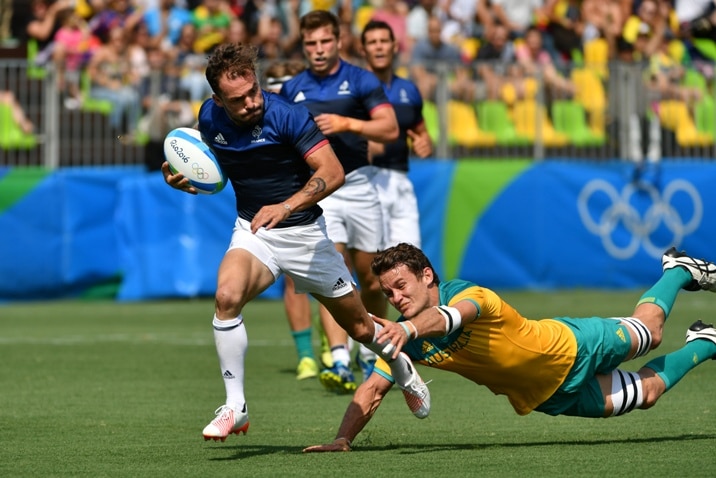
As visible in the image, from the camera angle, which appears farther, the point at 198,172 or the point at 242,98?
the point at 198,172

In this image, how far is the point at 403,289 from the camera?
679 cm

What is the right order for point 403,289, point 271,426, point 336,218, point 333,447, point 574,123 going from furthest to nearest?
point 574,123
point 336,218
point 271,426
point 333,447
point 403,289

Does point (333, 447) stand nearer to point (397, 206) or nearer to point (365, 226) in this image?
point (365, 226)

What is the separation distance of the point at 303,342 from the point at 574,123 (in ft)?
29.9

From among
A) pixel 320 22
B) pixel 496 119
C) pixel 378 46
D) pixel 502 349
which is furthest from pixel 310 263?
pixel 496 119

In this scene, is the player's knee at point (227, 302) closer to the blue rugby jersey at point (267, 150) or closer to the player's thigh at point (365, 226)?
the blue rugby jersey at point (267, 150)

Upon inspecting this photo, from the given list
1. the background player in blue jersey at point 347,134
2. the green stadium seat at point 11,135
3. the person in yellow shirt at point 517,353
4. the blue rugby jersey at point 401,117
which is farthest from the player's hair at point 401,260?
the green stadium seat at point 11,135

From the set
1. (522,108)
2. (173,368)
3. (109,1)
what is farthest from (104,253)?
(173,368)

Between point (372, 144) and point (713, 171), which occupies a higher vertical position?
point (372, 144)

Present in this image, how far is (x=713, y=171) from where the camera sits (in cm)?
1923

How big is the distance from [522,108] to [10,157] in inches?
265

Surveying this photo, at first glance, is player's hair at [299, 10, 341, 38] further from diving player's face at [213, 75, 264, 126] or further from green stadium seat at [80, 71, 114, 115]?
green stadium seat at [80, 71, 114, 115]

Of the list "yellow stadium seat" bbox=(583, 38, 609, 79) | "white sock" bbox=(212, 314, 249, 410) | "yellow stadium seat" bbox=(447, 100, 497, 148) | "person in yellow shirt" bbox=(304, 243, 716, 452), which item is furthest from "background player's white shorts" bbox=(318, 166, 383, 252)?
"yellow stadium seat" bbox=(583, 38, 609, 79)

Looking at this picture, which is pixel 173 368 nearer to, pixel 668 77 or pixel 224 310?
pixel 224 310
